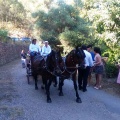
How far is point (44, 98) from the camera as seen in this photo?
9312 mm

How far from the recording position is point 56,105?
27.6 feet

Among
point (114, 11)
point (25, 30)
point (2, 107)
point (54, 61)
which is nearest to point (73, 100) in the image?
point (54, 61)

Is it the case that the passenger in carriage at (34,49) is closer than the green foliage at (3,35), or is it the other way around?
the passenger in carriage at (34,49)

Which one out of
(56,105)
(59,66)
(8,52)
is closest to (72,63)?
(59,66)

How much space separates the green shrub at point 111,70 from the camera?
494 inches

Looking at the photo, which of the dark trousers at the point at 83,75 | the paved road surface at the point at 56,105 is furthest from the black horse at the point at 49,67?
the dark trousers at the point at 83,75

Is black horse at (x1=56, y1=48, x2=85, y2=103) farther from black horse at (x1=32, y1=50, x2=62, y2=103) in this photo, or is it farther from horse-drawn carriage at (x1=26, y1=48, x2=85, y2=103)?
black horse at (x1=32, y1=50, x2=62, y2=103)

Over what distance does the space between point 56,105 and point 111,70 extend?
17.0 ft

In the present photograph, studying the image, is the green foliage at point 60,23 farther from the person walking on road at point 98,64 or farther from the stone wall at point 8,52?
the person walking on road at point 98,64

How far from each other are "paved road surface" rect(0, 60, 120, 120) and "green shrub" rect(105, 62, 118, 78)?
2.10 metres

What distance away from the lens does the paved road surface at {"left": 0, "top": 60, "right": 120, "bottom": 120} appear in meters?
7.25

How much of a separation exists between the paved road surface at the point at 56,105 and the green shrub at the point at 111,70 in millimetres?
2103

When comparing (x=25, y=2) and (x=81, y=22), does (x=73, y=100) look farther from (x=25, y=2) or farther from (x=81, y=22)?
(x=25, y=2)

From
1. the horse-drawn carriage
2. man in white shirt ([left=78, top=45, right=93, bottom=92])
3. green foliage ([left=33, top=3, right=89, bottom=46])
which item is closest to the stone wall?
green foliage ([left=33, top=3, right=89, bottom=46])
